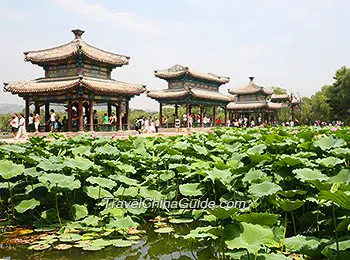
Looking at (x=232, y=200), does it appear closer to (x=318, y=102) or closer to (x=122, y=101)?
(x=122, y=101)

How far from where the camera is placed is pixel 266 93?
145 ft

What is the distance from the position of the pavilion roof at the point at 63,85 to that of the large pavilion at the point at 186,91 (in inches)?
332

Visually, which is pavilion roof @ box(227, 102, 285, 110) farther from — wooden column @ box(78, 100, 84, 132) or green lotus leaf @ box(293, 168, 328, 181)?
green lotus leaf @ box(293, 168, 328, 181)

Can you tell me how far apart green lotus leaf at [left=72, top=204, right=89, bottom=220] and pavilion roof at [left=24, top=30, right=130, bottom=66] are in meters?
17.5

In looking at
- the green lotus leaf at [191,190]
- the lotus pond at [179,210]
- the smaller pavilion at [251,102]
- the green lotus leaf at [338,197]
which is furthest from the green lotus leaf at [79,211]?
the smaller pavilion at [251,102]

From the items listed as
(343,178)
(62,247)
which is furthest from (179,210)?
(343,178)

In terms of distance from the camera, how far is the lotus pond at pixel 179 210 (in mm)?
2754

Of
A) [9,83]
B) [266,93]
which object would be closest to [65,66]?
[9,83]

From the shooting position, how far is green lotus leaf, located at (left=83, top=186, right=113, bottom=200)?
398 centimetres

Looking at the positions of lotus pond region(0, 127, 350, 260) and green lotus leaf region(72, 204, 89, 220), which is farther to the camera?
green lotus leaf region(72, 204, 89, 220)

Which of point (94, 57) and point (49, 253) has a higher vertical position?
point (94, 57)

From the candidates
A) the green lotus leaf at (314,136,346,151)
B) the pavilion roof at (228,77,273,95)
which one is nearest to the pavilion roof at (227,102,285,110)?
the pavilion roof at (228,77,273,95)

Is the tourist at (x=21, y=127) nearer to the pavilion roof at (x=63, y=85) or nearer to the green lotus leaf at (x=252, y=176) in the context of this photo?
the pavilion roof at (x=63, y=85)

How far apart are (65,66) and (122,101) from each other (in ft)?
13.3
